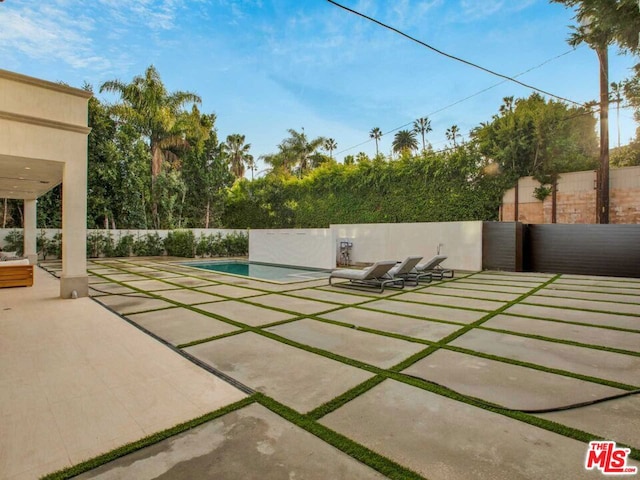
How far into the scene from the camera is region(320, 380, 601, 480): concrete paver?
2.02 metres

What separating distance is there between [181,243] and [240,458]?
743 inches

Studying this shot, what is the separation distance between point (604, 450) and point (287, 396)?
2.32 m

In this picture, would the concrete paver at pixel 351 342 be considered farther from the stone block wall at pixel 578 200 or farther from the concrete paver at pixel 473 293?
the stone block wall at pixel 578 200

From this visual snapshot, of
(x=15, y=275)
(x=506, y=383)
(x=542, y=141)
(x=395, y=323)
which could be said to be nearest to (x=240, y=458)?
(x=506, y=383)

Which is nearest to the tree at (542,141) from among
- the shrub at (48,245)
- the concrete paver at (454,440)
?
the concrete paver at (454,440)

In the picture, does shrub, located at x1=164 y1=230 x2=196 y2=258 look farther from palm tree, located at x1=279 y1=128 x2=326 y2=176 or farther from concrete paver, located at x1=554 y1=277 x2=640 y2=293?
concrete paver, located at x1=554 y1=277 x2=640 y2=293

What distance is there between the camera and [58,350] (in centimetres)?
421

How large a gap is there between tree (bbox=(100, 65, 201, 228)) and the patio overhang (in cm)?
1368

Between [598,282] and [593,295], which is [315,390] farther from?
[598,282]

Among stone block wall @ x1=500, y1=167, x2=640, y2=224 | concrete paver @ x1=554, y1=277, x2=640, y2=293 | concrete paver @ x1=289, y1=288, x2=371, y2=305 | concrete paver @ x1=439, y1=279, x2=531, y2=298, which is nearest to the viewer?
concrete paver @ x1=289, y1=288, x2=371, y2=305

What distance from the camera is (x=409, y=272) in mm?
10406

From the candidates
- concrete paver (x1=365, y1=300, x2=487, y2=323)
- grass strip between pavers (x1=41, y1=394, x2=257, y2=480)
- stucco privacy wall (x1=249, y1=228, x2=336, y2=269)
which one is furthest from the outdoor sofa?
grass strip between pavers (x1=41, y1=394, x2=257, y2=480)

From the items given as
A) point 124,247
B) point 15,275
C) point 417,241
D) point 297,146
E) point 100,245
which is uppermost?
point 297,146

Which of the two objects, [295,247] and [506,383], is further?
[295,247]
